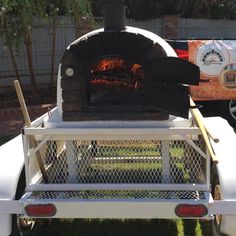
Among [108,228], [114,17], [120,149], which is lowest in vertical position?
[108,228]

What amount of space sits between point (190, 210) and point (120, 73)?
1.66 meters

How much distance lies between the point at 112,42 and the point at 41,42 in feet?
34.0

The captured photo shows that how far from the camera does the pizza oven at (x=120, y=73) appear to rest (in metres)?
3.91

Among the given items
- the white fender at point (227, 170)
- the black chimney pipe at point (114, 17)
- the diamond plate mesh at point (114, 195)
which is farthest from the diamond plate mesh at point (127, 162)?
the black chimney pipe at point (114, 17)

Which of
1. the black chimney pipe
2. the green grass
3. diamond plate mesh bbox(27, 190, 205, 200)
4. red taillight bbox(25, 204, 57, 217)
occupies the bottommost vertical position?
the green grass

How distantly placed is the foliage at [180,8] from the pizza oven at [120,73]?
38.2 feet

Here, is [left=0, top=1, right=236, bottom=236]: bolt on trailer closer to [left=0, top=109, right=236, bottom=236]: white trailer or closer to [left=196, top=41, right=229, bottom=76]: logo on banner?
[left=0, top=109, right=236, bottom=236]: white trailer

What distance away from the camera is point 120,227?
4.71 m

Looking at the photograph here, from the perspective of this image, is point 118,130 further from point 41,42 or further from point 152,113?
point 41,42

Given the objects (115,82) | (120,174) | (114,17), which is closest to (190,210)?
(120,174)

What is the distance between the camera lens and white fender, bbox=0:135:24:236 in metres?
3.57

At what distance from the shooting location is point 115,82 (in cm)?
468

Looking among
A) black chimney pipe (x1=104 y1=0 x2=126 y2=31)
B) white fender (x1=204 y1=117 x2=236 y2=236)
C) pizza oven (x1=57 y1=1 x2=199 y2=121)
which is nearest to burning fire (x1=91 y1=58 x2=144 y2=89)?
pizza oven (x1=57 y1=1 x2=199 y2=121)

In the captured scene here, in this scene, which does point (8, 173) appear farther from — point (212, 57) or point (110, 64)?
point (212, 57)
